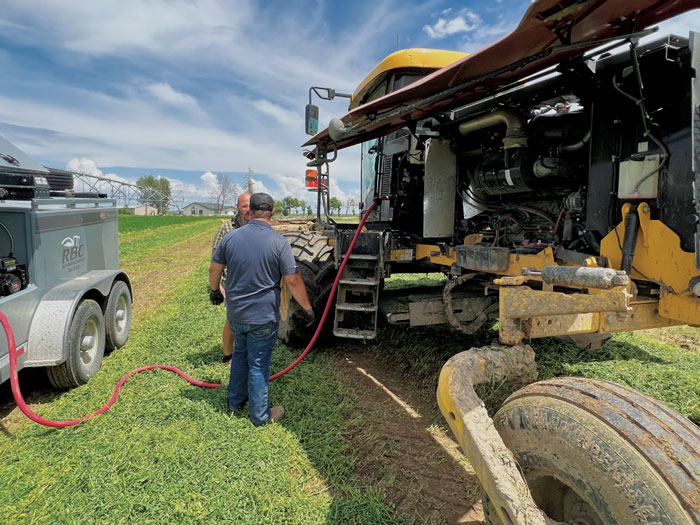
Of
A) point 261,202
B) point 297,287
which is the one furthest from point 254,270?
point 261,202

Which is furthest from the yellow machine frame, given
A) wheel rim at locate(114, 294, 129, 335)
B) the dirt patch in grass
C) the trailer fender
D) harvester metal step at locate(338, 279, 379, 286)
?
wheel rim at locate(114, 294, 129, 335)

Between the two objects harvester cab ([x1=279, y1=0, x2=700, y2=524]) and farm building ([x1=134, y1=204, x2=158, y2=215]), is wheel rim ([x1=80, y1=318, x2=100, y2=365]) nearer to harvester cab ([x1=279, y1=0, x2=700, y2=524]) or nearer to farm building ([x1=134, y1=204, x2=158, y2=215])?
harvester cab ([x1=279, y1=0, x2=700, y2=524])

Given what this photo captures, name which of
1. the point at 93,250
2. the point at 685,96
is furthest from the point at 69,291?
the point at 685,96

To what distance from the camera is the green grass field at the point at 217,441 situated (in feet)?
7.25

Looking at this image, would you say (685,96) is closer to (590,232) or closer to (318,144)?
(590,232)

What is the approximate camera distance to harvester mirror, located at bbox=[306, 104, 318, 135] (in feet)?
14.6

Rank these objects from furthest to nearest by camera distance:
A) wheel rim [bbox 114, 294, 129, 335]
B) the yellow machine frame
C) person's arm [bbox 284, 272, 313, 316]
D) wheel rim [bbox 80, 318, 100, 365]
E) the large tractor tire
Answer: wheel rim [bbox 114, 294, 129, 335], the large tractor tire, wheel rim [bbox 80, 318, 100, 365], person's arm [bbox 284, 272, 313, 316], the yellow machine frame

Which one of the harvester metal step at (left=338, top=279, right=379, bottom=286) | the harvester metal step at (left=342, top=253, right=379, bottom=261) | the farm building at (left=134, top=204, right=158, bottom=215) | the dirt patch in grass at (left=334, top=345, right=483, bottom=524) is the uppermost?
the farm building at (left=134, top=204, right=158, bottom=215)

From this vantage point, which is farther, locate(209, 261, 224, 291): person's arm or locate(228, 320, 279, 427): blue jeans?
locate(209, 261, 224, 291): person's arm

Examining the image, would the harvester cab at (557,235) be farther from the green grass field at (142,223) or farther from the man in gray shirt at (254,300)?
the green grass field at (142,223)

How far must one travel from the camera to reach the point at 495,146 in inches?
140

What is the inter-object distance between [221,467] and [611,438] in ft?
6.81

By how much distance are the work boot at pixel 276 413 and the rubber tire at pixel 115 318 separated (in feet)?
7.57

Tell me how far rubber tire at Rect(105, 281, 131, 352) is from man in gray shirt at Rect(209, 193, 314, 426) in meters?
1.99
